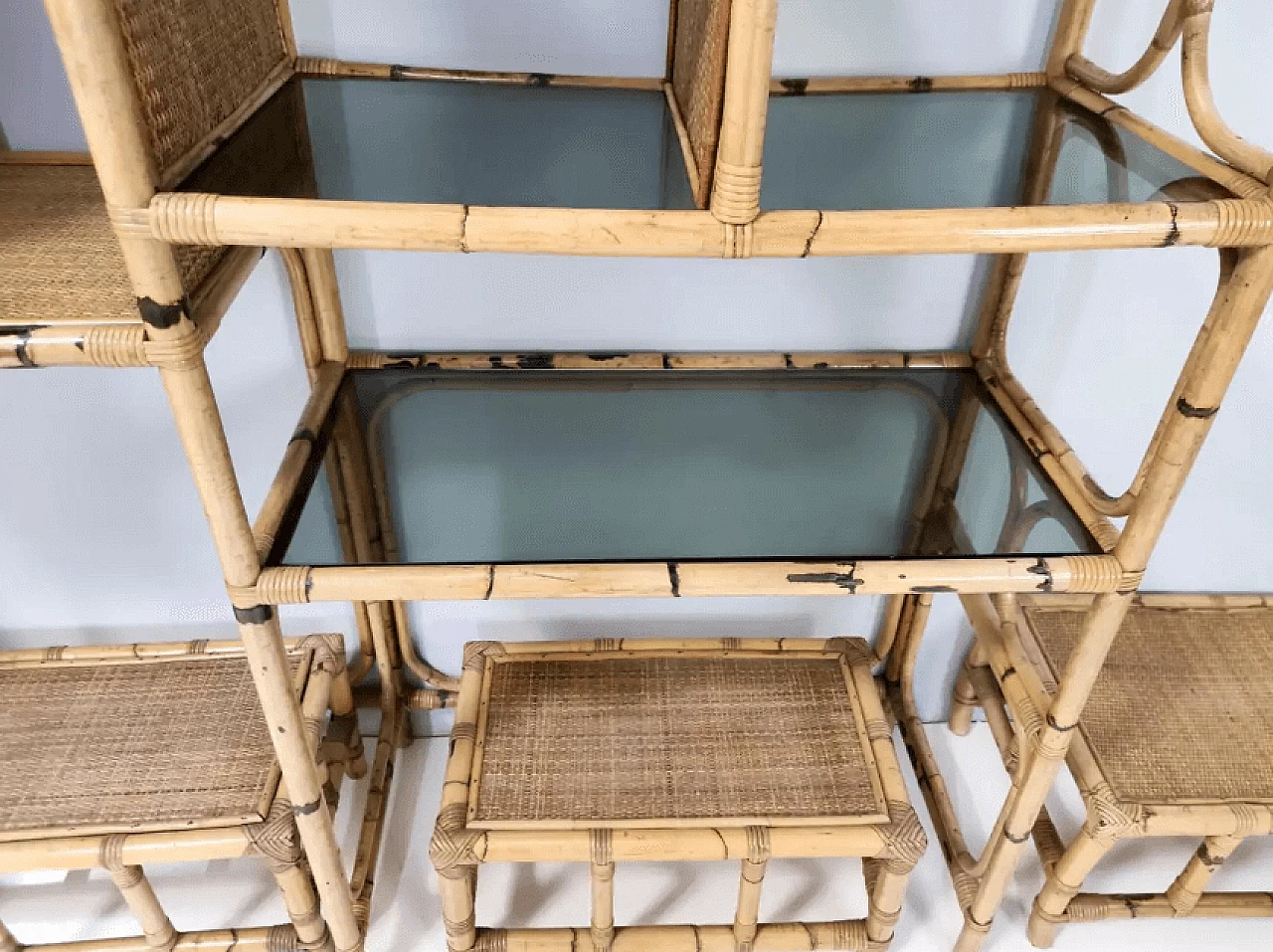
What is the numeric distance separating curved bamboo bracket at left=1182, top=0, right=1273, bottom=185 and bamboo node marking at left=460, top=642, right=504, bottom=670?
0.90 metres

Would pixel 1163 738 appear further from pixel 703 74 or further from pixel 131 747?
pixel 131 747

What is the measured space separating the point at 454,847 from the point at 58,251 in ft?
2.19

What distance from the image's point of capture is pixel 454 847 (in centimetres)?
99

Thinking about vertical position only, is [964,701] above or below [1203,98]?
below

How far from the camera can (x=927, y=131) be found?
0.85 m

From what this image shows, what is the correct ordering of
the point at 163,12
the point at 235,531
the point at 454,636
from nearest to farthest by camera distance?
the point at 163,12
the point at 235,531
the point at 454,636

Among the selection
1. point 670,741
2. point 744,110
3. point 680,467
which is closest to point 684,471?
point 680,467

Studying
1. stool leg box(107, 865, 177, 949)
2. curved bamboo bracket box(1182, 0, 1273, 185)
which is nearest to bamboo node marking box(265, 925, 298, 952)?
stool leg box(107, 865, 177, 949)

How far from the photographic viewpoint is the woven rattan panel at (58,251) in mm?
701

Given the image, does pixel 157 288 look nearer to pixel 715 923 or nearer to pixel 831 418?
pixel 831 418

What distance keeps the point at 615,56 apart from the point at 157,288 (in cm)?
49

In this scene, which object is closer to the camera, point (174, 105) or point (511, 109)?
point (174, 105)

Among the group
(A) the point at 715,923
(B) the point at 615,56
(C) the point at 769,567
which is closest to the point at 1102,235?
(C) the point at 769,567

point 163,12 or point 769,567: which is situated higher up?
point 163,12
